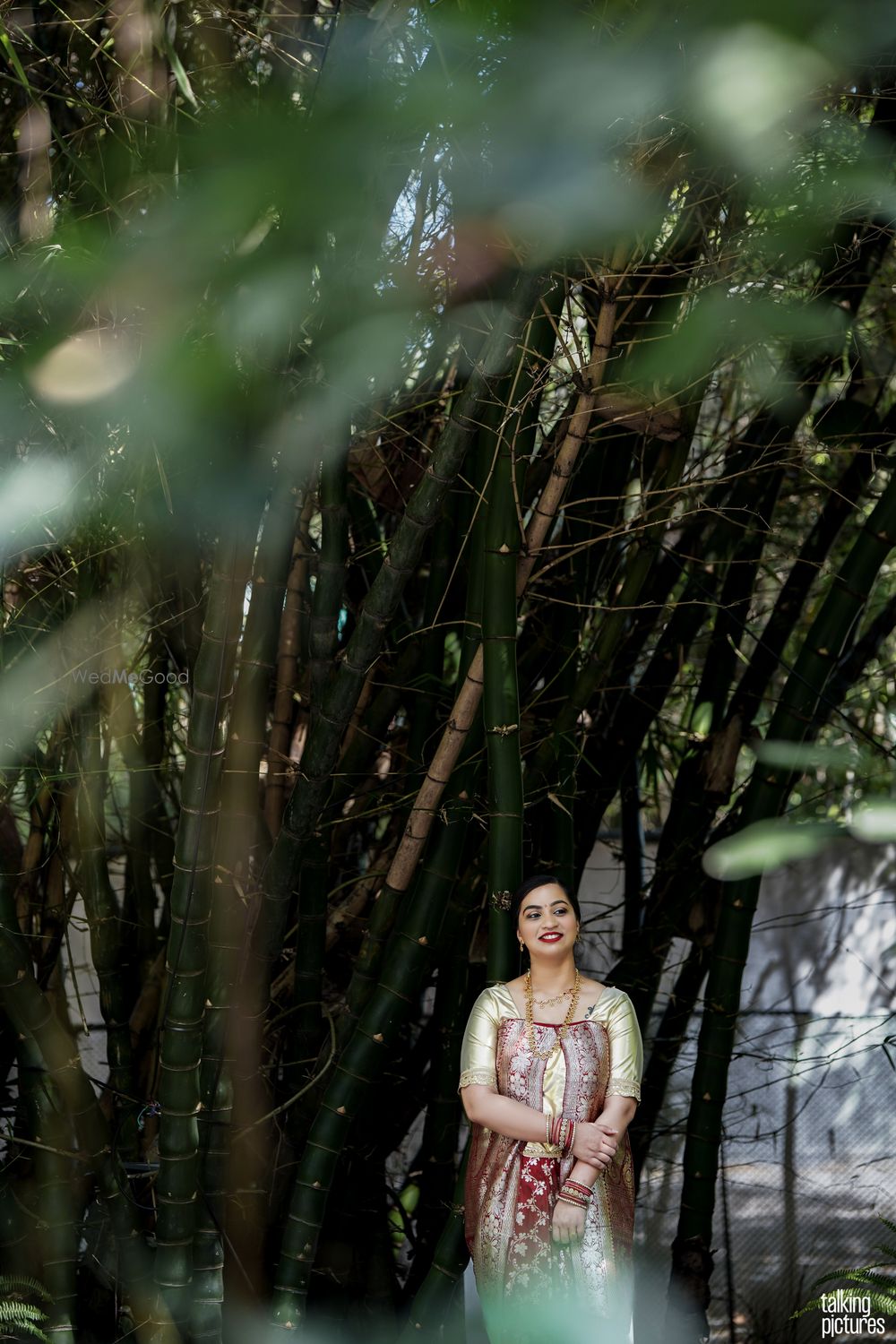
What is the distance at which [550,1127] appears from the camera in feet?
4.74

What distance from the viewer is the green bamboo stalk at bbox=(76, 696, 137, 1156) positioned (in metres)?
1.90

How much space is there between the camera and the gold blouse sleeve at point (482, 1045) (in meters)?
1.49

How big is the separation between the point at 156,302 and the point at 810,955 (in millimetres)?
2649

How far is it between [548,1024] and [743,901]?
1.87ft

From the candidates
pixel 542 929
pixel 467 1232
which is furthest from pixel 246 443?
pixel 467 1232

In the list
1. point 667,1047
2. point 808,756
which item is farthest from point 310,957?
point 808,756

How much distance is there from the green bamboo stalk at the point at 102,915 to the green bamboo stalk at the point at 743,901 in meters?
0.92

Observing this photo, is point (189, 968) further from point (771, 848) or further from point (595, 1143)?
point (771, 848)

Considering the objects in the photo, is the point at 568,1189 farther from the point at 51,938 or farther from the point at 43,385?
the point at 43,385

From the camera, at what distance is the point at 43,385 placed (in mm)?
381

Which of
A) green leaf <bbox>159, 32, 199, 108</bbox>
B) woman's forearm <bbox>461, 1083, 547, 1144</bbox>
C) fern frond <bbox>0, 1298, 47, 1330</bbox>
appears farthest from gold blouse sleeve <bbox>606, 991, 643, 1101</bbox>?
green leaf <bbox>159, 32, 199, 108</bbox>

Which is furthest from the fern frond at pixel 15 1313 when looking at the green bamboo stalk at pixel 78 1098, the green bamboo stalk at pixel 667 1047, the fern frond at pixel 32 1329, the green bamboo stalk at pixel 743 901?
the green bamboo stalk at pixel 667 1047

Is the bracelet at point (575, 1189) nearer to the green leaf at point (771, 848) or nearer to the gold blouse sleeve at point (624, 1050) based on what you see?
the gold blouse sleeve at point (624, 1050)

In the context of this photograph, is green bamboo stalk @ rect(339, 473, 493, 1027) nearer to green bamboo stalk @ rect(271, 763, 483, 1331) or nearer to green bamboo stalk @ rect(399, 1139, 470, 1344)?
green bamboo stalk @ rect(271, 763, 483, 1331)
